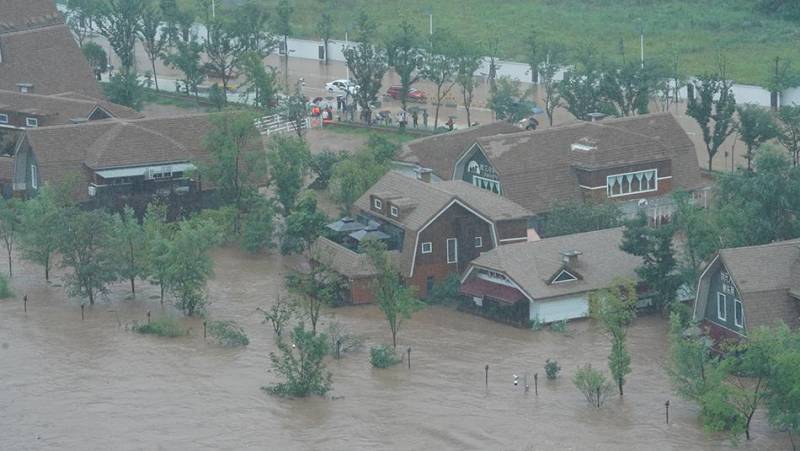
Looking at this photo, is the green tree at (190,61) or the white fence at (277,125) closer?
the white fence at (277,125)

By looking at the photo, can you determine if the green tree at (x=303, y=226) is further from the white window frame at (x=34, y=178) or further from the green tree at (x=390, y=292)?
the white window frame at (x=34, y=178)

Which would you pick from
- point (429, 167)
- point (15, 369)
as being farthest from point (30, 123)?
point (15, 369)

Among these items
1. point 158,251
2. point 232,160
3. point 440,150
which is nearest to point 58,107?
point 232,160

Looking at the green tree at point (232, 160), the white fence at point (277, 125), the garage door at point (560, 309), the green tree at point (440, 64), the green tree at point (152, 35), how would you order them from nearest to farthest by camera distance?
the garage door at point (560, 309) → the green tree at point (232, 160) → the white fence at point (277, 125) → the green tree at point (440, 64) → the green tree at point (152, 35)

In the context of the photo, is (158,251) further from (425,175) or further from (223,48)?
(223,48)

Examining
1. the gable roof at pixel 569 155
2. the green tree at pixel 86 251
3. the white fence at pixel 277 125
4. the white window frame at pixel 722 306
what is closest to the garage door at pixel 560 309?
the white window frame at pixel 722 306

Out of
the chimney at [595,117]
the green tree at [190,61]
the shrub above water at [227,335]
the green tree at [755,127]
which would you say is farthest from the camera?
the green tree at [190,61]

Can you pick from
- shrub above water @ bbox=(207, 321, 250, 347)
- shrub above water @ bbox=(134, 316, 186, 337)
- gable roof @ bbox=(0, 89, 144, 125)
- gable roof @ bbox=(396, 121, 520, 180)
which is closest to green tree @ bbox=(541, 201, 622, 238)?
gable roof @ bbox=(396, 121, 520, 180)
